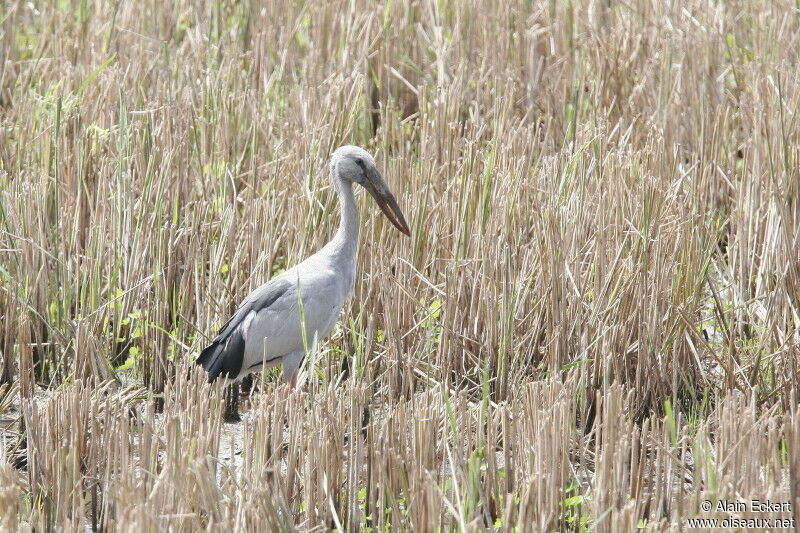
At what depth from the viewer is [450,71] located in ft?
22.7

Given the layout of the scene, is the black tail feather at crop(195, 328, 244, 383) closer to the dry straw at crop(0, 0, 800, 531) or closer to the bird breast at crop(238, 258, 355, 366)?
the bird breast at crop(238, 258, 355, 366)

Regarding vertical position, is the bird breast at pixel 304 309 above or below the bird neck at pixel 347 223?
below

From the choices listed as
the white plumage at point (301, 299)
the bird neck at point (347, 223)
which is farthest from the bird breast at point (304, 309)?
the bird neck at point (347, 223)

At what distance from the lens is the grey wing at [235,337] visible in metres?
4.55

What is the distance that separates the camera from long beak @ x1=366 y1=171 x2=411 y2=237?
15.8 feet

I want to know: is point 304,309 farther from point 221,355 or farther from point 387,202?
point 387,202

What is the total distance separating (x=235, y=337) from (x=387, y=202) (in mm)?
864

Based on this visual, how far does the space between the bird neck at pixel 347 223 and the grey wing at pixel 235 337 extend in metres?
0.30

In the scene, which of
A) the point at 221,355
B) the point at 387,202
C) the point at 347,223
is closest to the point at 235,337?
the point at 221,355

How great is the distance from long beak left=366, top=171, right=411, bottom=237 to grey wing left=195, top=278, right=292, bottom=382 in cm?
53

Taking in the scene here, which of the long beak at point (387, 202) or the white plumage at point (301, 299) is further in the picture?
the long beak at point (387, 202)

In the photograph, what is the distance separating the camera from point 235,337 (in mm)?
4566

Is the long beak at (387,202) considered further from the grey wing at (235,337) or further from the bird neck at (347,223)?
the grey wing at (235,337)

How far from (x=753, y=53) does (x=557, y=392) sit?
152 inches
